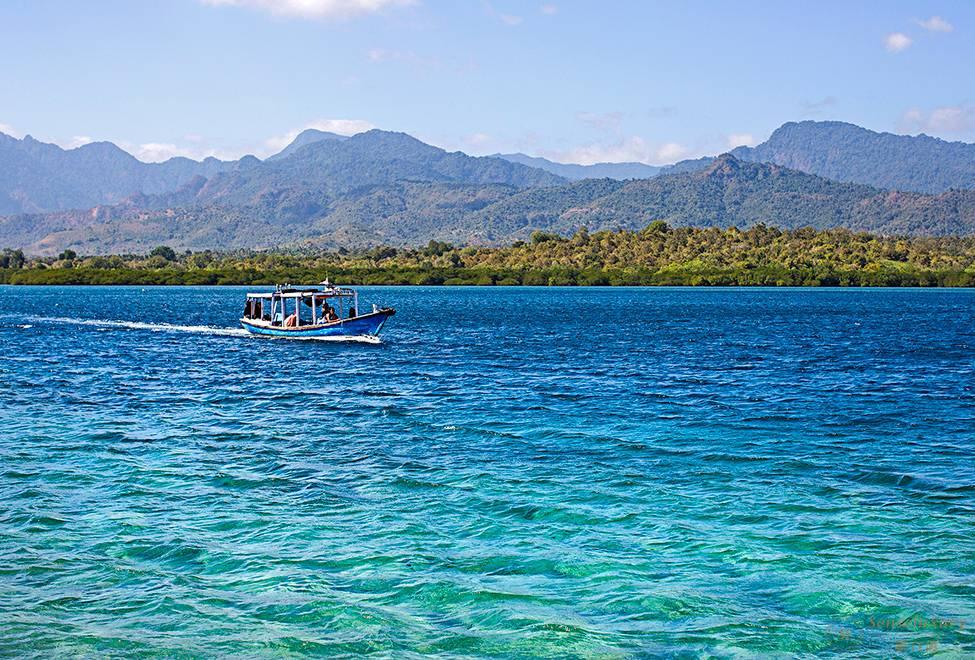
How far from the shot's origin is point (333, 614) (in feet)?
Answer: 50.4

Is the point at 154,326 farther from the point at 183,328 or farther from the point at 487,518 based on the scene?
the point at 487,518

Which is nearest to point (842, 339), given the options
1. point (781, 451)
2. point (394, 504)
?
point (781, 451)

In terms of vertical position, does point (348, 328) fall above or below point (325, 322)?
below

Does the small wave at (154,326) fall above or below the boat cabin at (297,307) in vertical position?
below

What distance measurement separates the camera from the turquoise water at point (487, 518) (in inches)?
588

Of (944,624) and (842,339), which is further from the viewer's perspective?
(842,339)

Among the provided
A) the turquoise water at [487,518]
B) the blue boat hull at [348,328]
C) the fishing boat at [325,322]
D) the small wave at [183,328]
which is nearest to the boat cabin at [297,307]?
the fishing boat at [325,322]

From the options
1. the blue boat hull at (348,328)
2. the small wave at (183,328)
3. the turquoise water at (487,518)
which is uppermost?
the blue boat hull at (348,328)

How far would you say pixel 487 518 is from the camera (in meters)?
20.9

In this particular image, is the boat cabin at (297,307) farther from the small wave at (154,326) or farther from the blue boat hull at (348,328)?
the small wave at (154,326)

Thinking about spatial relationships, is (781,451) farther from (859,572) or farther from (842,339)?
(842,339)

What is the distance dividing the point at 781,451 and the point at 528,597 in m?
14.3

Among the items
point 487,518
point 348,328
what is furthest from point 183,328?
point 487,518

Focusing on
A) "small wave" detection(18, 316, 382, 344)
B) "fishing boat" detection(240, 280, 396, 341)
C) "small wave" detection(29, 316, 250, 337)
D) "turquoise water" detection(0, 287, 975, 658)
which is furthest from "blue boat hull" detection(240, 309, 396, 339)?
"turquoise water" detection(0, 287, 975, 658)
